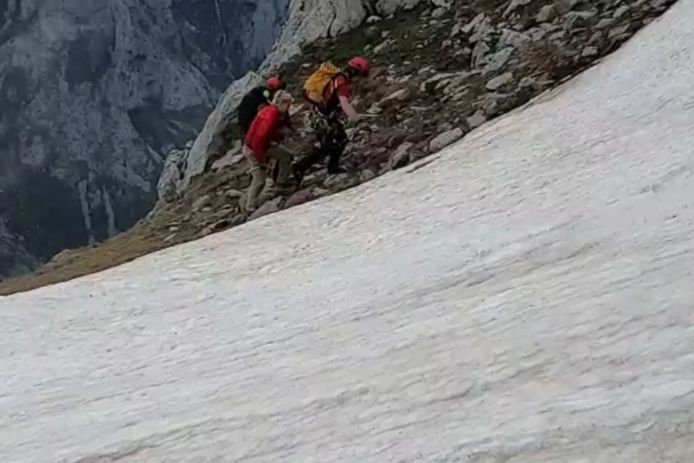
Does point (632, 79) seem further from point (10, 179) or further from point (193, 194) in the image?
point (10, 179)

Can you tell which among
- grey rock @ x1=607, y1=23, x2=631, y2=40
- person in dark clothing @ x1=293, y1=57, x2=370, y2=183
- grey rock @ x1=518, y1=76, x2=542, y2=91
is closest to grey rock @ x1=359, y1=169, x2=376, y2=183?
person in dark clothing @ x1=293, y1=57, x2=370, y2=183

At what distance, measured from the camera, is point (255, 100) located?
65.1ft

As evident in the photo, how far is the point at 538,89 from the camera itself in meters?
21.0

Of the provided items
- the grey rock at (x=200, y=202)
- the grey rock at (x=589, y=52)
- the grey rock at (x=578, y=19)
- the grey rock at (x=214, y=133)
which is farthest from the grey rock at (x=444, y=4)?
the grey rock at (x=200, y=202)

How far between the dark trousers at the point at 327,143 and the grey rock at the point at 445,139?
1830 millimetres

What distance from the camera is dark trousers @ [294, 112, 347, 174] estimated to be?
19.9m

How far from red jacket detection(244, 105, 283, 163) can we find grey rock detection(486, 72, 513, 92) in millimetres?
5323

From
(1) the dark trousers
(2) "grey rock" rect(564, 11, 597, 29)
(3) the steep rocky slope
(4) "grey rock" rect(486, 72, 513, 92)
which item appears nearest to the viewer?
(1) the dark trousers

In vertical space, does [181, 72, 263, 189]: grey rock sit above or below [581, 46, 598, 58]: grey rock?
above

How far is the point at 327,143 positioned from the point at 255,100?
67.6 inches

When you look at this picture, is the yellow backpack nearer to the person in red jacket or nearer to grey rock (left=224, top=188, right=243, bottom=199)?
the person in red jacket

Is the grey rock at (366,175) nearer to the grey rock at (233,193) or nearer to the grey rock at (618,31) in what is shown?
the grey rock at (233,193)

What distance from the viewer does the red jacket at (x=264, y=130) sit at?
1908 cm

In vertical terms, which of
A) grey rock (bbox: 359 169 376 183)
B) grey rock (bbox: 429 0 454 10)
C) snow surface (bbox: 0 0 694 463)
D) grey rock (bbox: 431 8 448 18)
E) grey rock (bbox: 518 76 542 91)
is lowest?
snow surface (bbox: 0 0 694 463)
